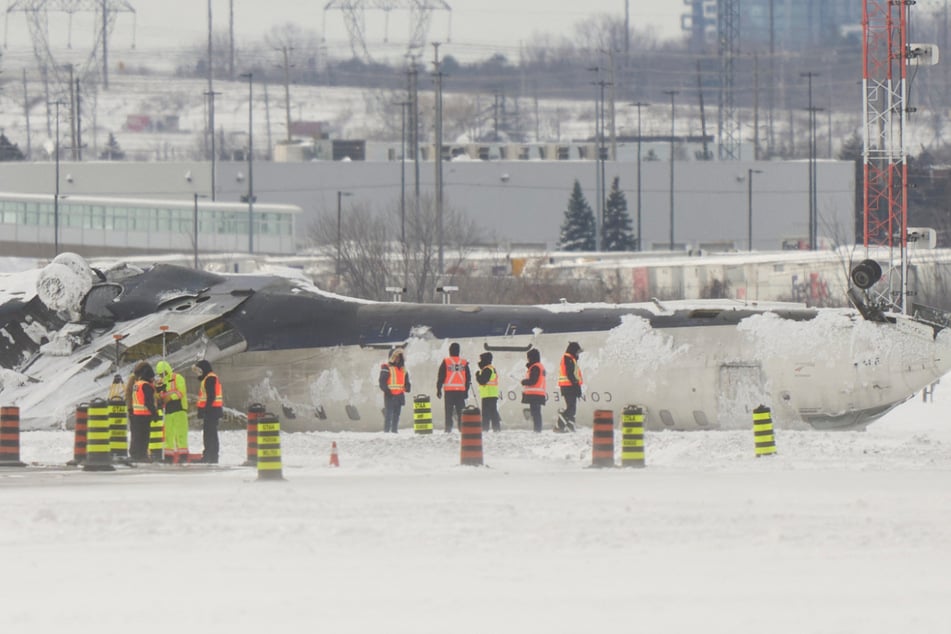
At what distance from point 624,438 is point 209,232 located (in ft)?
316

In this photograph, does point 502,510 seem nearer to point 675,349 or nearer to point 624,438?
point 624,438

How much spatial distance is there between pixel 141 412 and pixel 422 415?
562cm

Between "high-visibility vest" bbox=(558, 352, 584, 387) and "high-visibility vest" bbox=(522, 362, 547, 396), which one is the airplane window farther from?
"high-visibility vest" bbox=(558, 352, 584, 387)

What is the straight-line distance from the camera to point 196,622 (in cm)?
1495

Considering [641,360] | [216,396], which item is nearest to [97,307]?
[216,396]

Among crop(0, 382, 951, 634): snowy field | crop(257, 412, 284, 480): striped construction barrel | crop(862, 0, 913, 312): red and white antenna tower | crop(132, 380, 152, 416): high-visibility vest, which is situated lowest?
crop(0, 382, 951, 634): snowy field

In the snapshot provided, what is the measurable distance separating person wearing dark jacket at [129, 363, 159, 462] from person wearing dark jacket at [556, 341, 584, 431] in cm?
743

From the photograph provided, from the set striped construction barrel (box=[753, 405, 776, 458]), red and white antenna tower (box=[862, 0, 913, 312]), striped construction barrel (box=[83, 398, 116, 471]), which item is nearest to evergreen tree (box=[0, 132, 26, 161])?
red and white antenna tower (box=[862, 0, 913, 312])

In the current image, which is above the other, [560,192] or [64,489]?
[560,192]

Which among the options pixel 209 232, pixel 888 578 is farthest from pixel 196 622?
pixel 209 232

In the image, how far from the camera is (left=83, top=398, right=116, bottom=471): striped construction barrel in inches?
1083

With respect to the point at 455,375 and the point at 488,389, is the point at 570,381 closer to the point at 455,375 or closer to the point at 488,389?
Answer: the point at 488,389

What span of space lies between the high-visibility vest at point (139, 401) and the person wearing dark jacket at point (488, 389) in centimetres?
594

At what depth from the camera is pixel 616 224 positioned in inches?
5157
